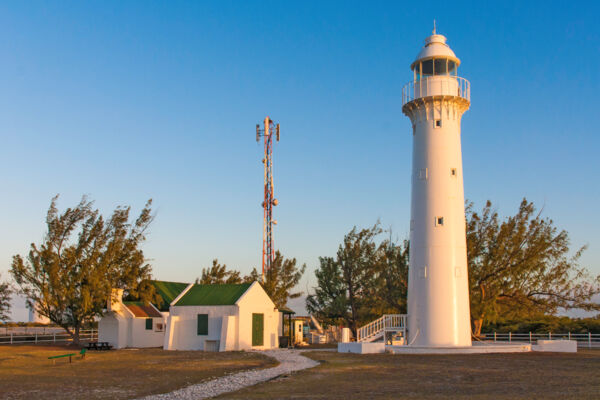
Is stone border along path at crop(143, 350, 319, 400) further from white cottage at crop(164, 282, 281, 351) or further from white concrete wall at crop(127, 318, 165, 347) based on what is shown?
white concrete wall at crop(127, 318, 165, 347)

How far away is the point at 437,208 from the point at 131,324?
768 inches

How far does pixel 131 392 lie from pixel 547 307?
82.2 ft

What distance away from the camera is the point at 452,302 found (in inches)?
1015

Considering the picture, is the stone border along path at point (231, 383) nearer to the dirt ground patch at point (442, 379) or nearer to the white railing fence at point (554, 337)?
the dirt ground patch at point (442, 379)

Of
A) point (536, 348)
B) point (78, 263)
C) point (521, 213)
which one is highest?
point (521, 213)

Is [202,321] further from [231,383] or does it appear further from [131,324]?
[231,383]

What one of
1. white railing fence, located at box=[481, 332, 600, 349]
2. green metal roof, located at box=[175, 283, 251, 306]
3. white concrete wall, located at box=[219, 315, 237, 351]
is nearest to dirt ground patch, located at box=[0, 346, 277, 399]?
white concrete wall, located at box=[219, 315, 237, 351]

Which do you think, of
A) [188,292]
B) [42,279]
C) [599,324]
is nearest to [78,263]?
[42,279]

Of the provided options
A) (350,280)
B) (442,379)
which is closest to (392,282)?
(350,280)

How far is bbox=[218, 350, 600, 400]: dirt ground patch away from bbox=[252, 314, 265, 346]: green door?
970 cm

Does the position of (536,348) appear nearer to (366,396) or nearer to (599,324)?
(599,324)

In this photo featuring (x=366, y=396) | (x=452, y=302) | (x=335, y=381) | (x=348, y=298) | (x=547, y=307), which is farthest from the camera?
(x=348, y=298)

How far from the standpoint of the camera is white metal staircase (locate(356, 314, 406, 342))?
27514 mm

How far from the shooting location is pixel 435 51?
27.5 meters
